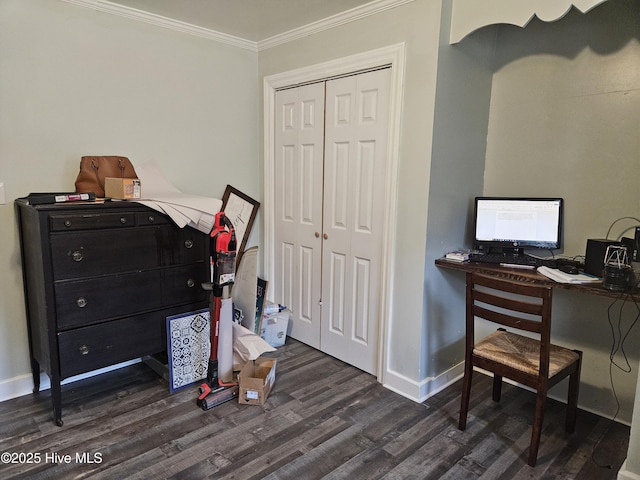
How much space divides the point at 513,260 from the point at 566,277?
370 millimetres

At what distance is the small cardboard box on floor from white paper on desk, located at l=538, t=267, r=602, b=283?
1685 mm

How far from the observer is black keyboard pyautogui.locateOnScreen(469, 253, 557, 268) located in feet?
7.93

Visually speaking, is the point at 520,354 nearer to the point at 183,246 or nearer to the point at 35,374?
the point at 183,246

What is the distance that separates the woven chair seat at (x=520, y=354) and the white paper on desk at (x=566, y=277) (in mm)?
381

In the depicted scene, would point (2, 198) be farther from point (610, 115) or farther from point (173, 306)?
point (610, 115)

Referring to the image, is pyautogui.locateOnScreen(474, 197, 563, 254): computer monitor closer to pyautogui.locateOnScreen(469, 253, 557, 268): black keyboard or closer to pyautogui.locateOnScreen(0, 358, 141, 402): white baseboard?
pyautogui.locateOnScreen(469, 253, 557, 268): black keyboard

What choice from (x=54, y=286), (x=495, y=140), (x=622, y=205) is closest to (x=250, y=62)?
(x=495, y=140)

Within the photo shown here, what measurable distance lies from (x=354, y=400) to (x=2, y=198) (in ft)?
7.74

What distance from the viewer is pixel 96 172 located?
253 cm

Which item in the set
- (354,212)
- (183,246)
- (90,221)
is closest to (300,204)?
(354,212)

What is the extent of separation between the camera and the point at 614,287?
1960 mm

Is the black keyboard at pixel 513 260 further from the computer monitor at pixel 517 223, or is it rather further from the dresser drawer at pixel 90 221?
the dresser drawer at pixel 90 221

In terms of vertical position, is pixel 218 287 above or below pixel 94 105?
below

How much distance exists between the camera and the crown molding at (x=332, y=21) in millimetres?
2506
